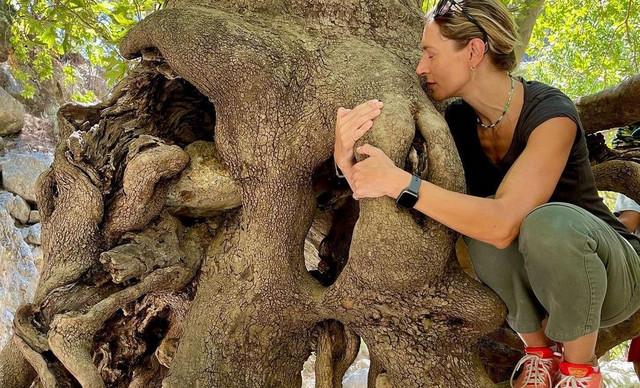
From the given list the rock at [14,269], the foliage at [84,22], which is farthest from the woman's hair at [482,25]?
the rock at [14,269]

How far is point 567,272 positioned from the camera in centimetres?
182

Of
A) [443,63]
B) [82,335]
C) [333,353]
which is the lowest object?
[333,353]

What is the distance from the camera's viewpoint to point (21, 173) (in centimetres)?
864

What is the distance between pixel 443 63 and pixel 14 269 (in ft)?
21.8

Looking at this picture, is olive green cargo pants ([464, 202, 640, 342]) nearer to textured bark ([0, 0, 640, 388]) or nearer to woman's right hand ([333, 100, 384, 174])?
textured bark ([0, 0, 640, 388])

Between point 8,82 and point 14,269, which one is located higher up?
point 8,82

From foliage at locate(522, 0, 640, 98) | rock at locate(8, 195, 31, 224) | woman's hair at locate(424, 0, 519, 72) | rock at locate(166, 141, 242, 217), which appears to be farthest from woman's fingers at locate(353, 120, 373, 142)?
rock at locate(8, 195, 31, 224)

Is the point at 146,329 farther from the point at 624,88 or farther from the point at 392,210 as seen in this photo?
the point at 624,88

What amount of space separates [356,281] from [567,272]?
2.52 ft

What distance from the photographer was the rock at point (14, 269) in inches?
265

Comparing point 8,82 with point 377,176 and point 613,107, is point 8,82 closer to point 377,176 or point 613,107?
point 613,107

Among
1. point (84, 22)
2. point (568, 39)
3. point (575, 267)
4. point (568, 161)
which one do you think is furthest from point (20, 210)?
point (575, 267)

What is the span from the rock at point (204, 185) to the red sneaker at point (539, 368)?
1386 mm

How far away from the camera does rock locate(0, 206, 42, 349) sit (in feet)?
Answer: 22.1
